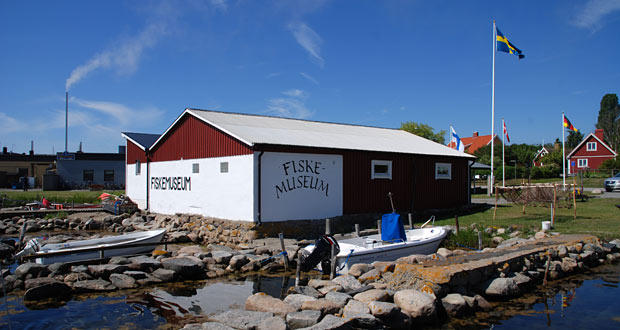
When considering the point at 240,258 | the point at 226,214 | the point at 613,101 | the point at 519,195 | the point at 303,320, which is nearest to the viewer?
the point at 303,320

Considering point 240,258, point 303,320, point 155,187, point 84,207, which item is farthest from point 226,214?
point 84,207

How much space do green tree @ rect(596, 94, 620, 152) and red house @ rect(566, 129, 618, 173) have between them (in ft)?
72.4

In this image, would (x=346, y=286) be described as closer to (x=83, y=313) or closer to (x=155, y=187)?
(x=83, y=313)

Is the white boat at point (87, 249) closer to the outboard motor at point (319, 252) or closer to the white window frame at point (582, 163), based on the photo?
the outboard motor at point (319, 252)

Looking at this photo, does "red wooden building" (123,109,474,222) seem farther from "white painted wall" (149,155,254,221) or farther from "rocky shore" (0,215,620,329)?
"rocky shore" (0,215,620,329)

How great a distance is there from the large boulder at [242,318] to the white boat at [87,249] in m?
6.39

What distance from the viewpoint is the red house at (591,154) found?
4691 cm

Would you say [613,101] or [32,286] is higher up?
[613,101]

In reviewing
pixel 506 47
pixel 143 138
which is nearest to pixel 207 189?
pixel 143 138

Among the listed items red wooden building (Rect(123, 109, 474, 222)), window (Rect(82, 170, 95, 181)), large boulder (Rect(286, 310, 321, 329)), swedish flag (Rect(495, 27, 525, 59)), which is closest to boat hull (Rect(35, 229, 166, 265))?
red wooden building (Rect(123, 109, 474, 222))

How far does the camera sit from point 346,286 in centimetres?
905

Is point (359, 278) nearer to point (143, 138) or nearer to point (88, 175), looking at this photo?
point (143, 138)

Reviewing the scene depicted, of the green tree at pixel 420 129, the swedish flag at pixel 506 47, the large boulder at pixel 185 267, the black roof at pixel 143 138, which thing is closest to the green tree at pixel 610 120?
the green tree at pixel 420 129

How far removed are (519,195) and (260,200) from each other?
1084 centimetres
